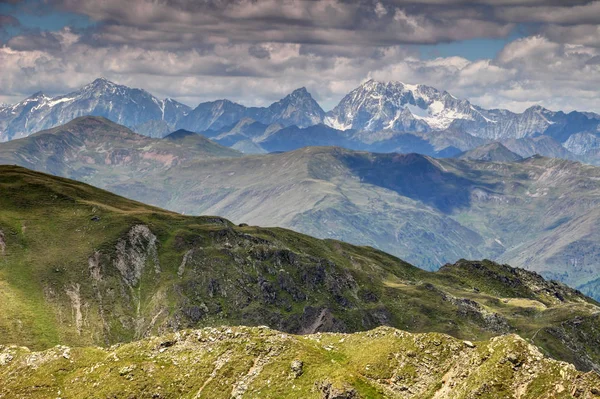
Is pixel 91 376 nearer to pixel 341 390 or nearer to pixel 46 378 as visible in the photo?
pixel 46 378

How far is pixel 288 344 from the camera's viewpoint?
4855 inches

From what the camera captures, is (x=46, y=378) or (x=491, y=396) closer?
(x=491, y=396)

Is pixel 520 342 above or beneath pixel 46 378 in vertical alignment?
above

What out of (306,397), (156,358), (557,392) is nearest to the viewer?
(557,392)

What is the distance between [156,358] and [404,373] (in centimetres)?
4715

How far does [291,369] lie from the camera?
116 meters

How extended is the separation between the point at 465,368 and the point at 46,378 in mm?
75132

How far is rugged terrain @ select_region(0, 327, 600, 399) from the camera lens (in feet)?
345

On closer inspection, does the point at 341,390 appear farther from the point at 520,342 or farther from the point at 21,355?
the point at 21,355

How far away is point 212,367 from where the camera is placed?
123125 mm

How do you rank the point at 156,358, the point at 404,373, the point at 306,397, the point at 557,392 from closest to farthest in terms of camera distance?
the point at 557,392, the point at 306,397, the point at 404,373, the point at 156,358

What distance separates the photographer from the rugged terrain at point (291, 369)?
105012 millimetres

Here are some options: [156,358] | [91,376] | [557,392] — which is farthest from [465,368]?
[91,376]

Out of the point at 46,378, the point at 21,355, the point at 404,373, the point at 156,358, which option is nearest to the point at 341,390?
the point at 404,373
